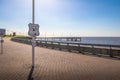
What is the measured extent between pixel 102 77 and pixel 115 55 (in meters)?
8.55

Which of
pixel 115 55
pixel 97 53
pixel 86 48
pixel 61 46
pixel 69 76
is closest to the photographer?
pixel 69 76

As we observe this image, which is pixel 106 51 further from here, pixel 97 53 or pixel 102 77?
pixel 102 77

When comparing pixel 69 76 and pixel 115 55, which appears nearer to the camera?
pixel 69 76

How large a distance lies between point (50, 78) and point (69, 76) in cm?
97

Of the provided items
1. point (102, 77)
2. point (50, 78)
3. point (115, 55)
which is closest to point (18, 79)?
point (50, 78)

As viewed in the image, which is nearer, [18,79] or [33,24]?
[18,79]

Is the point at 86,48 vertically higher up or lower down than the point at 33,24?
lower down

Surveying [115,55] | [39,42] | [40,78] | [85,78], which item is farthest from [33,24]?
[39,42]

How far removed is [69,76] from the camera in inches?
354

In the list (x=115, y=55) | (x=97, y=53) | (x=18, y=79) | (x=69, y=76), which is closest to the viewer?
(x=18, y=79)

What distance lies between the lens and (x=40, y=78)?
855 cm

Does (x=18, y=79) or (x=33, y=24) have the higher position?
(x=33, y=24)

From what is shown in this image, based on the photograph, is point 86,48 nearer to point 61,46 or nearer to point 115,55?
point 115,55

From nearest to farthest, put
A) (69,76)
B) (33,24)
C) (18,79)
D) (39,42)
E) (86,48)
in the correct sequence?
(18,79)
(69,76)
(33,24)
(86,48)
(39,42)
